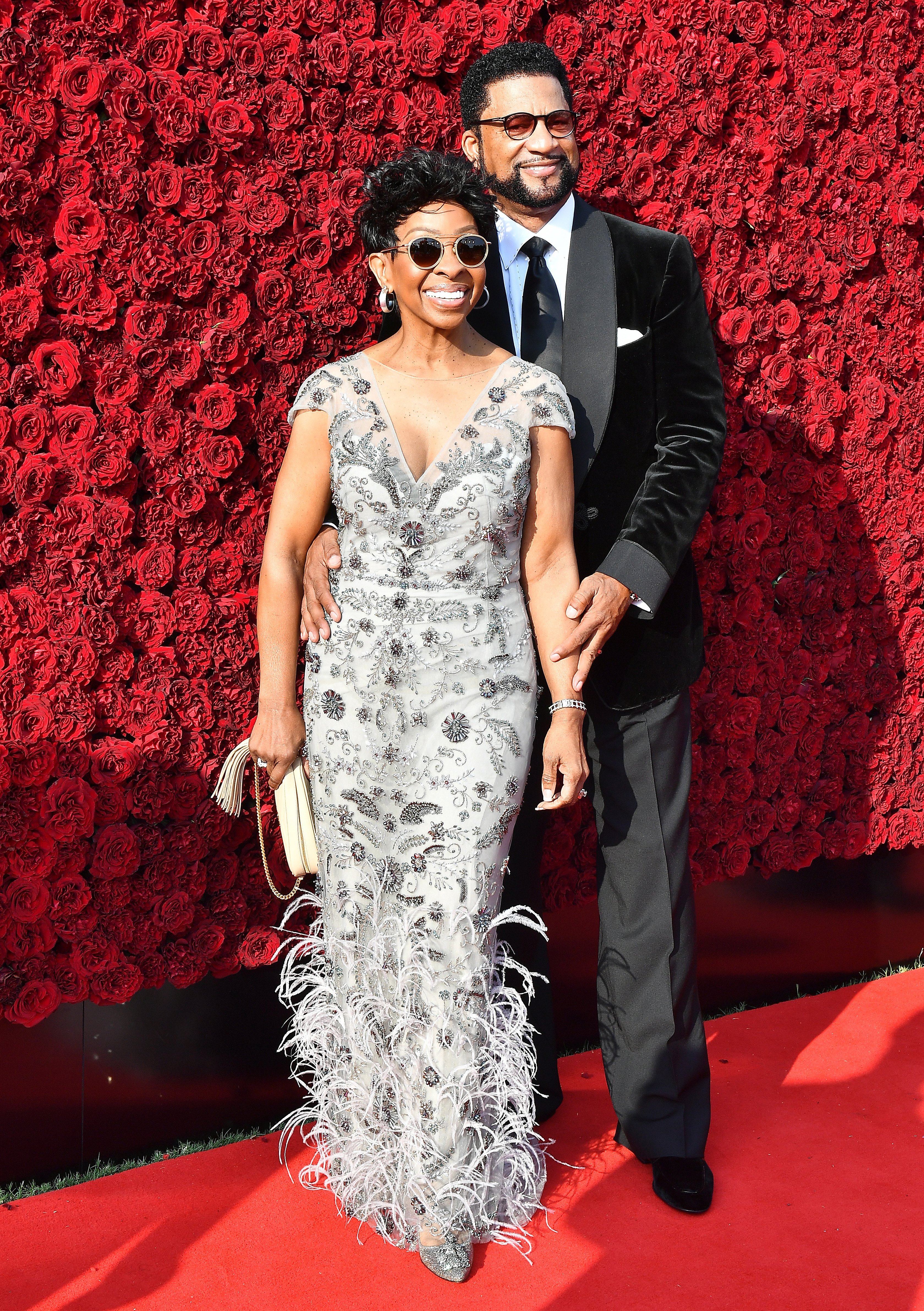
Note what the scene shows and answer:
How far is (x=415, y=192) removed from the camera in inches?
87.5

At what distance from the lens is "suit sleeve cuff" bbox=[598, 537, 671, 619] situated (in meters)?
2.54

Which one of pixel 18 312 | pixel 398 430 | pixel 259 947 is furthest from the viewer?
pixel 259 947

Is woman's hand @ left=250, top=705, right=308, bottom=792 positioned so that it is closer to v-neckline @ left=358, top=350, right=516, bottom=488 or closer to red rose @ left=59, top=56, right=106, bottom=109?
v-neckline @ left=358, top=350, right=516, bottom=488

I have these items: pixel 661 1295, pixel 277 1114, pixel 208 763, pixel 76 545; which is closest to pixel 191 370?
pixel 76 545

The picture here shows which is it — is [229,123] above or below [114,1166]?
above

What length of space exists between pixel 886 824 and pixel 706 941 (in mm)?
777

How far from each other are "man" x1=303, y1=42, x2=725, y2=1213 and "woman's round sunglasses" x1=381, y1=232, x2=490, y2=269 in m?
0.39

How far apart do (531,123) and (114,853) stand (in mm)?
1903

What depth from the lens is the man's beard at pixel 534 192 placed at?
2.57 metres

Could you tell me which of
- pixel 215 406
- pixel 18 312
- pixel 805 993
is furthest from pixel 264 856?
pixel 805 993

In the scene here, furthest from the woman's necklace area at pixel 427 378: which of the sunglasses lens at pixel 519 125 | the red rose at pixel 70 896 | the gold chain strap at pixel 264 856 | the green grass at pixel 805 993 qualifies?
the green grass at pixel 805 993

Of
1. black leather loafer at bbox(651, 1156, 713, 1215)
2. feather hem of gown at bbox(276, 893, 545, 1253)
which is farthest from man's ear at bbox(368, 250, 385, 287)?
black leather loafer at bbox(651, 1156, 713, 1215)

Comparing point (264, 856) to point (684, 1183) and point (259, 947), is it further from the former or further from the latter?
point (684, 1183)

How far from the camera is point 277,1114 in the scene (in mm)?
3119
